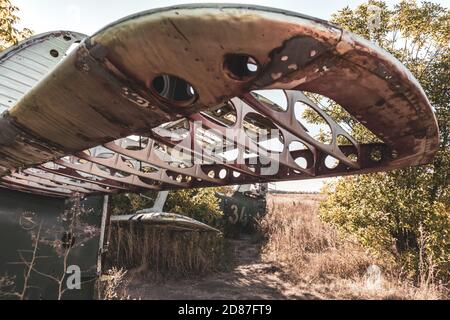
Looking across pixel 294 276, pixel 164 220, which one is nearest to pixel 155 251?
pixel 164 220

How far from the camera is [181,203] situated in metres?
12.0

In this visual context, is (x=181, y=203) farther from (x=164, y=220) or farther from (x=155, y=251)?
(x=164, y=220)

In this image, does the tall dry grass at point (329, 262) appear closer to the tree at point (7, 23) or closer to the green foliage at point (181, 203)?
the green foliage at point (181, 203)

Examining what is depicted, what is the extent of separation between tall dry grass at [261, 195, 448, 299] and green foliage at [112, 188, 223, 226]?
3081 mm

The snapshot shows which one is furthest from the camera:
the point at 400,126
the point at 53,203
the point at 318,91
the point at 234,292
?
the point at 234,292

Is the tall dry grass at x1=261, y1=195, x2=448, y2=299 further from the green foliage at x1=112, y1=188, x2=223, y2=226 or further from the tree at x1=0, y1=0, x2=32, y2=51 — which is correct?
the tree at x1=0, y1=0, x2=32, y2=51

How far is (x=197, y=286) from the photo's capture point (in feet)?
31.4

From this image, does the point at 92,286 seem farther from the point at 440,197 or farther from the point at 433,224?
the point at 440,197

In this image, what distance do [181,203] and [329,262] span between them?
5.52m

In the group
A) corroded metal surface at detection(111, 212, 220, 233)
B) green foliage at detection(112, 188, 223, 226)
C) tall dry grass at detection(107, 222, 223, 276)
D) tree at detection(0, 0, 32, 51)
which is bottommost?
tall dry grass at detection(107, 222, 223, 276)

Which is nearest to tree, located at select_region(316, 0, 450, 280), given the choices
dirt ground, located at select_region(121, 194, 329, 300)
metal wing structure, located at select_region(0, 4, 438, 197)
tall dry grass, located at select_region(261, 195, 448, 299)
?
tall dry grass, located at select_region(261, 195, 448, 299)

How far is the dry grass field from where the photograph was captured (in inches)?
328
